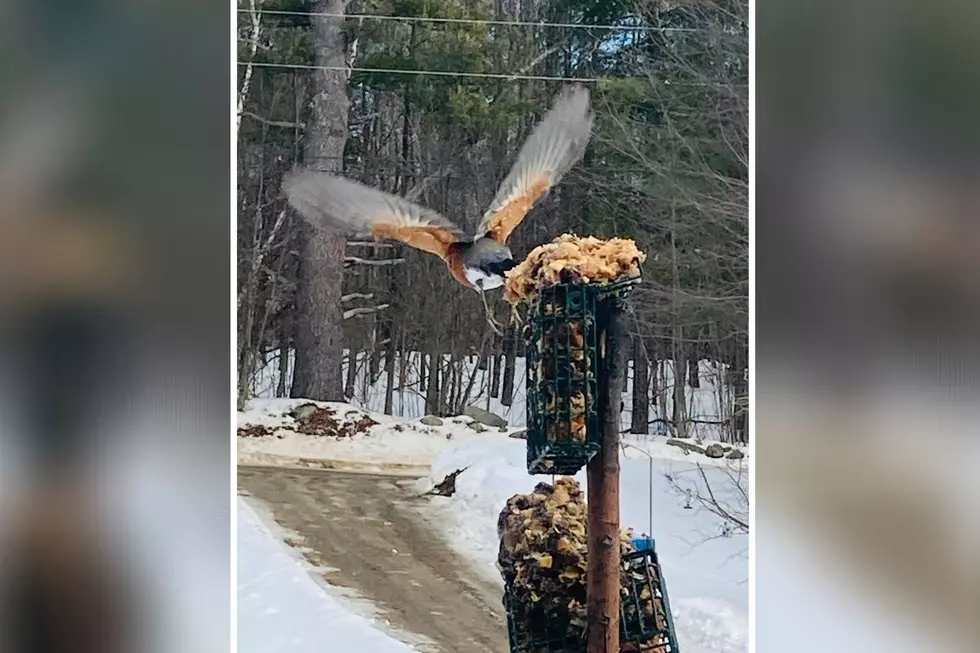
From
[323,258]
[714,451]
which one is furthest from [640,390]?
[323,258]

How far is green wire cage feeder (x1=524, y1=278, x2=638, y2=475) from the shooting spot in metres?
1.91

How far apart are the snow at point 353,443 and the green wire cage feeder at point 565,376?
0.15 metres

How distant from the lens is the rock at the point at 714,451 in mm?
1953

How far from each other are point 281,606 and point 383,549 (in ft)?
0.84

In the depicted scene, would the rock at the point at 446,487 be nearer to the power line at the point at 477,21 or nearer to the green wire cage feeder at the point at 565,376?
the green wire cage feeder at the point at 565,376

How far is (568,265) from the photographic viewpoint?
1925mm

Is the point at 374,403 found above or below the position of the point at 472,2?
below

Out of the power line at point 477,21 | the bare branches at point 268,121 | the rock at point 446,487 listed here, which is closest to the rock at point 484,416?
the rock at point 446,487

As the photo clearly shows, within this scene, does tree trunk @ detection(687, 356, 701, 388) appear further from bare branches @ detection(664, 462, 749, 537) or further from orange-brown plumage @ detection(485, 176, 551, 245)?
orange-brown plumage @ detection(485, 176, 551, 245)
